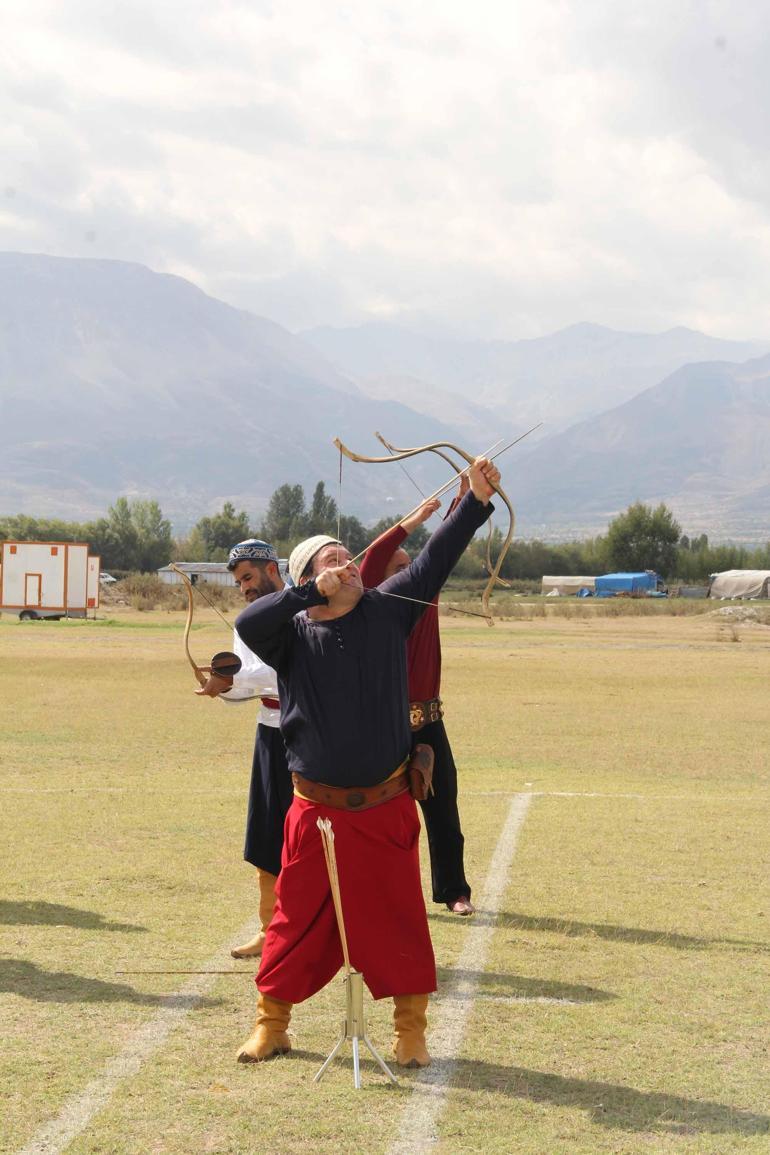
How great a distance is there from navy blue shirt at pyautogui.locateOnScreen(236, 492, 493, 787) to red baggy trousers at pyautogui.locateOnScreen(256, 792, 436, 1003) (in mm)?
203

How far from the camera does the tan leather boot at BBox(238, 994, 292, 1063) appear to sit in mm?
5188

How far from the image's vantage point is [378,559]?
7109 mm

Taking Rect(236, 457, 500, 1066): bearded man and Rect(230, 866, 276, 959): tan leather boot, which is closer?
Rect(236, 457, 500, 1066): bearded man

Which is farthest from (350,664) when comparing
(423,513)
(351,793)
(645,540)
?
(645,540)

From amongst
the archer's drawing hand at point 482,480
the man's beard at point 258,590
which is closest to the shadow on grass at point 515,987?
the man's beard at point 258,590

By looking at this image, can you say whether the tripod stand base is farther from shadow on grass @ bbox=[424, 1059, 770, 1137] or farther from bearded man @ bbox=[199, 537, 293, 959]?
bearded man @ bbox=[199, 537, 293, 959]

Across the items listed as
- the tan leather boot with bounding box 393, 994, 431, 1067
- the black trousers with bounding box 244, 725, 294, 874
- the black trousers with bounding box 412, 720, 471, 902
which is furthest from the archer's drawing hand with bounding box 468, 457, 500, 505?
the black trousers with bounding box 412, 720, 471, 902

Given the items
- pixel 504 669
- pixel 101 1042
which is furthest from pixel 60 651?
pixel 101 1042

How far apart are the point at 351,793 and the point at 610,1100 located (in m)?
1.41

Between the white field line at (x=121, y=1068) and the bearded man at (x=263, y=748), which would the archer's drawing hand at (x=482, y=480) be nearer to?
the bearded man at (x=263, y=748)

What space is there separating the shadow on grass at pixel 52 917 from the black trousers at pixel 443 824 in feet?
5.28

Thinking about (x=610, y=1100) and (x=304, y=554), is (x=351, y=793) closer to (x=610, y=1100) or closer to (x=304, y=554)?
(x=304, y=554)

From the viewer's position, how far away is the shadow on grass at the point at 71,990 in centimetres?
600

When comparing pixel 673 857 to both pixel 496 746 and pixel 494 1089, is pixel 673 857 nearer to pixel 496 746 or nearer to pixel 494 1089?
pixel 494 1089
